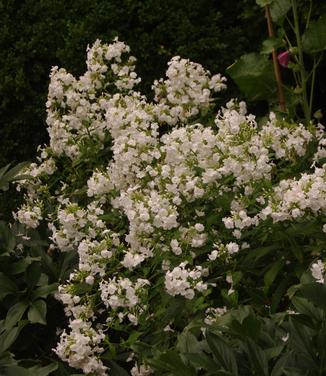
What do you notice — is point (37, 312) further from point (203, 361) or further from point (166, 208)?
point (203, 361)

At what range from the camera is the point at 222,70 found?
225 inches

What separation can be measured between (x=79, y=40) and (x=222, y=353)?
3.28 m

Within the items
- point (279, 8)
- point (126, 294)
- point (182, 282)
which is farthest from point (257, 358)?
point (279, 8)

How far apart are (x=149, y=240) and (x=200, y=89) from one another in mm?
1226

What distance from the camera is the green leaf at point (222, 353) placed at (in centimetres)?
264

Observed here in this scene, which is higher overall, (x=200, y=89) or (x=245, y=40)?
(x=200, y=89)

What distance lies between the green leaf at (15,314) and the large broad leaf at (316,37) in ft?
7.13

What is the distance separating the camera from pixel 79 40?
217 inches

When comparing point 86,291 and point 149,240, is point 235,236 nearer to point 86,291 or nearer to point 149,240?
point 149,240

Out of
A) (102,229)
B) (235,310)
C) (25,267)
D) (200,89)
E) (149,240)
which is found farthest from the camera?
(200,89)

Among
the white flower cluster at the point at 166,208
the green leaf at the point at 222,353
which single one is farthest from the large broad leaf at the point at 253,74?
the green leaf at the point at 222,353

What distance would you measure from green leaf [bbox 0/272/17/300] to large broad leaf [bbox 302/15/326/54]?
2.13 metres

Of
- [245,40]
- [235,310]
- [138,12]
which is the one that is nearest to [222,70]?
[245,40]

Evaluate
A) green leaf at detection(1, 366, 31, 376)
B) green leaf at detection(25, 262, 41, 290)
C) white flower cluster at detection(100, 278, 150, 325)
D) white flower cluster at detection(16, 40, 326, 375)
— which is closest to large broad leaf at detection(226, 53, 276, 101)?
white flower cluster at detection(16, 40, 326, 375)
